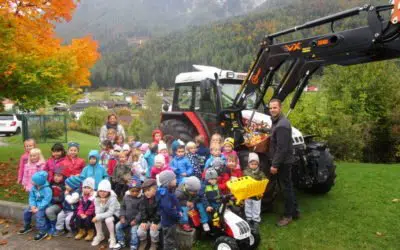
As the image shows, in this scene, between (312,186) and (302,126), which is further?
(302,126)

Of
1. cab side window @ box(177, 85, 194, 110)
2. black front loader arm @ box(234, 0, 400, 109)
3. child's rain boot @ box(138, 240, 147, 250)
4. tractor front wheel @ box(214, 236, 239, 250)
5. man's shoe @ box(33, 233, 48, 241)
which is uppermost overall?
black front loader arm @ box(234, 0, 400, 109)

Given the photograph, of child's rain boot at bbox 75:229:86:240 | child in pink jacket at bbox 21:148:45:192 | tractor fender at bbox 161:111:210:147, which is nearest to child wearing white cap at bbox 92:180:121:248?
child's rain boot at bbox 75:229:86:240

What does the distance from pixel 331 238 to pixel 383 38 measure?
2.80 metres

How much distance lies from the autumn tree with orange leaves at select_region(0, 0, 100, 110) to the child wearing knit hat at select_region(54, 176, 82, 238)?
3.25 meters

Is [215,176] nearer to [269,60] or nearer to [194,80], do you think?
[269,60]

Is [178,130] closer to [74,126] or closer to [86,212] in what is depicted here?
[86,212]

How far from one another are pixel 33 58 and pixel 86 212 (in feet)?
14.9

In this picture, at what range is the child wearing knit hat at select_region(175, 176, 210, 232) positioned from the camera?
4523 millimetres

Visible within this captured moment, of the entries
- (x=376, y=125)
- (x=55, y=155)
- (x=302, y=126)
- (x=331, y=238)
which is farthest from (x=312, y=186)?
(x=376, y=125)

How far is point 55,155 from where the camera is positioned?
19.9 ft

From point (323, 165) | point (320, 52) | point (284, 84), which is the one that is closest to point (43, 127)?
point (284, 84)

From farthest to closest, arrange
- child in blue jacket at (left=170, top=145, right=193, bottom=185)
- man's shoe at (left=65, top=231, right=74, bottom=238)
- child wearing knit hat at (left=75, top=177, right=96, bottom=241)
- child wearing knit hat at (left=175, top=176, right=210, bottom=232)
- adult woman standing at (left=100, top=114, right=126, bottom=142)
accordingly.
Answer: adult woman standing at (left=100, top=114, right=126, bottom=142)
child in blue jacket at (left=170, top=145, right=193, bottom=185)
man's shoe at (left=65, top=231, right=74, bottom=238)
child wearing knit hat at (left=75, top=177, right=96, bottom=241)
child wearing knit hat at (left=175, top=176, right=210, bottom=232)

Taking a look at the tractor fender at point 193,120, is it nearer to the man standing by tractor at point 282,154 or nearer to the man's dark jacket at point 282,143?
the man standing by tractor at point 282,154

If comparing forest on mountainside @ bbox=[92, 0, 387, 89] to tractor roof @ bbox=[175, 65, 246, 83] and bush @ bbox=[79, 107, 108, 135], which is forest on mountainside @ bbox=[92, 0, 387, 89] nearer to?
bush @ bbox=[79, 107, 108, 135]
